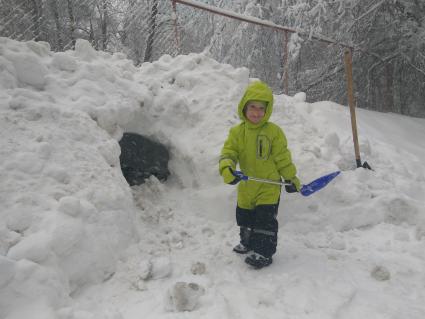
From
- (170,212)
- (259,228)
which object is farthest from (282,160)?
(170,212)

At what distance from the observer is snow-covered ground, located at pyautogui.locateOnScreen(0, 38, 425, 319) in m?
2.32

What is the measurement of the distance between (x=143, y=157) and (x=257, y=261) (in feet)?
5.86

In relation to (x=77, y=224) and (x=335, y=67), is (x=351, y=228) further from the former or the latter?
(x=335, y=67)

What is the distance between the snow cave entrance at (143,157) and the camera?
157 inches

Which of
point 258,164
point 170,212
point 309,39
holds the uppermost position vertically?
point 309,39

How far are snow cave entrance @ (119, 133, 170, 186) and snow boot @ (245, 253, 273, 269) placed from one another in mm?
1500

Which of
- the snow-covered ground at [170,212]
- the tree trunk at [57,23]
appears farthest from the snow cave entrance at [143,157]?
the tree trunk at [57,23]

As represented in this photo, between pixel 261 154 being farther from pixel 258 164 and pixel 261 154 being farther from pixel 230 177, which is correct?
pixel 230 177

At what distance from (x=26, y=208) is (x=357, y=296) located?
7.03ft

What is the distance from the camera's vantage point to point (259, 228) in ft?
9.66

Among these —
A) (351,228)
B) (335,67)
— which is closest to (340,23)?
(335,67)

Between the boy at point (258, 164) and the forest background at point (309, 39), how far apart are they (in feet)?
9.95

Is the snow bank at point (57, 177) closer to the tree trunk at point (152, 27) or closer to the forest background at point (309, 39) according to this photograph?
the forest background at point (309, 39)

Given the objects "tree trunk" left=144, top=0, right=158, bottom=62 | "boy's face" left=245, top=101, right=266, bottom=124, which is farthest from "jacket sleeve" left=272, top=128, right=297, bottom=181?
"tree trunk" left=144, top=0, right=158, bottom=62
